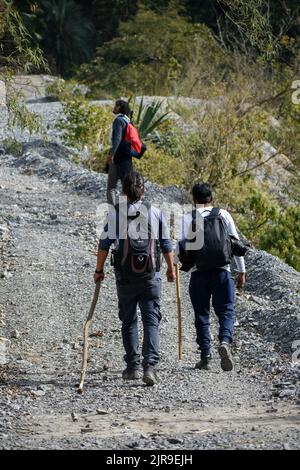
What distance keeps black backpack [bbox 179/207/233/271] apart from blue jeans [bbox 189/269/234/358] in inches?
4.1

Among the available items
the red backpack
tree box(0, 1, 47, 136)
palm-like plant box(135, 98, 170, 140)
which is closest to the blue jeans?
tree box(0, 1, 47, 136)

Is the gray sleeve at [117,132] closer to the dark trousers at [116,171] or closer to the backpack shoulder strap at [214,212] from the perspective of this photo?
the dark trousers at [116,171]

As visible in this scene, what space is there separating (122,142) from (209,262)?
17.0 feet

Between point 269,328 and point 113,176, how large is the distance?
4.32 m

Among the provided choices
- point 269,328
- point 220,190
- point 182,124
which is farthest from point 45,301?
point 182,124

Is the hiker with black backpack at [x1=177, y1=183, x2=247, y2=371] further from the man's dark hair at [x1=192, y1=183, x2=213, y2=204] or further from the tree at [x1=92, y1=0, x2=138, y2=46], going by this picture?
the tree at [x1=92, y1=0, x2=138, y2=46]

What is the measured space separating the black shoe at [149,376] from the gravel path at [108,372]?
0.09 metres

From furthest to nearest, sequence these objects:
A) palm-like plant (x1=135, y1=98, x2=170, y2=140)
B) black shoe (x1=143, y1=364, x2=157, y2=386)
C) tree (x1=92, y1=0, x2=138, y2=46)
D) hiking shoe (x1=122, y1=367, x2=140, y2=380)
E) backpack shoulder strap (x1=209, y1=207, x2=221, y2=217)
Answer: tree (x1=92, y1=0, x2=138, y2=46), palm-like plant (x1=135, y1=98, x2=170, y2=140), backpack shoulder strap (x1=209, y1=207, x2=221, y2=217), hiking shoe (x1=122, y1=367, x2=140, y2=380), black shoe (x1=143, y1=364, x2=157, y2=386)

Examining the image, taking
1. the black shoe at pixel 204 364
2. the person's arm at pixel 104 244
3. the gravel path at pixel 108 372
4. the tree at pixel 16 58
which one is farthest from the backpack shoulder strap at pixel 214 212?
the tree at pixel 16 58

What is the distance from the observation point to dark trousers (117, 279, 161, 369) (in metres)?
7.62

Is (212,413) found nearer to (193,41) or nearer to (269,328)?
(269,328)

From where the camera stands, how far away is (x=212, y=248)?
→ 25.6 ft

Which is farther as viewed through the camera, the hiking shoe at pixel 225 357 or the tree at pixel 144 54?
the tree at pixel 144 54

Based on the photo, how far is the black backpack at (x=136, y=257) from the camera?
24.7 feet
